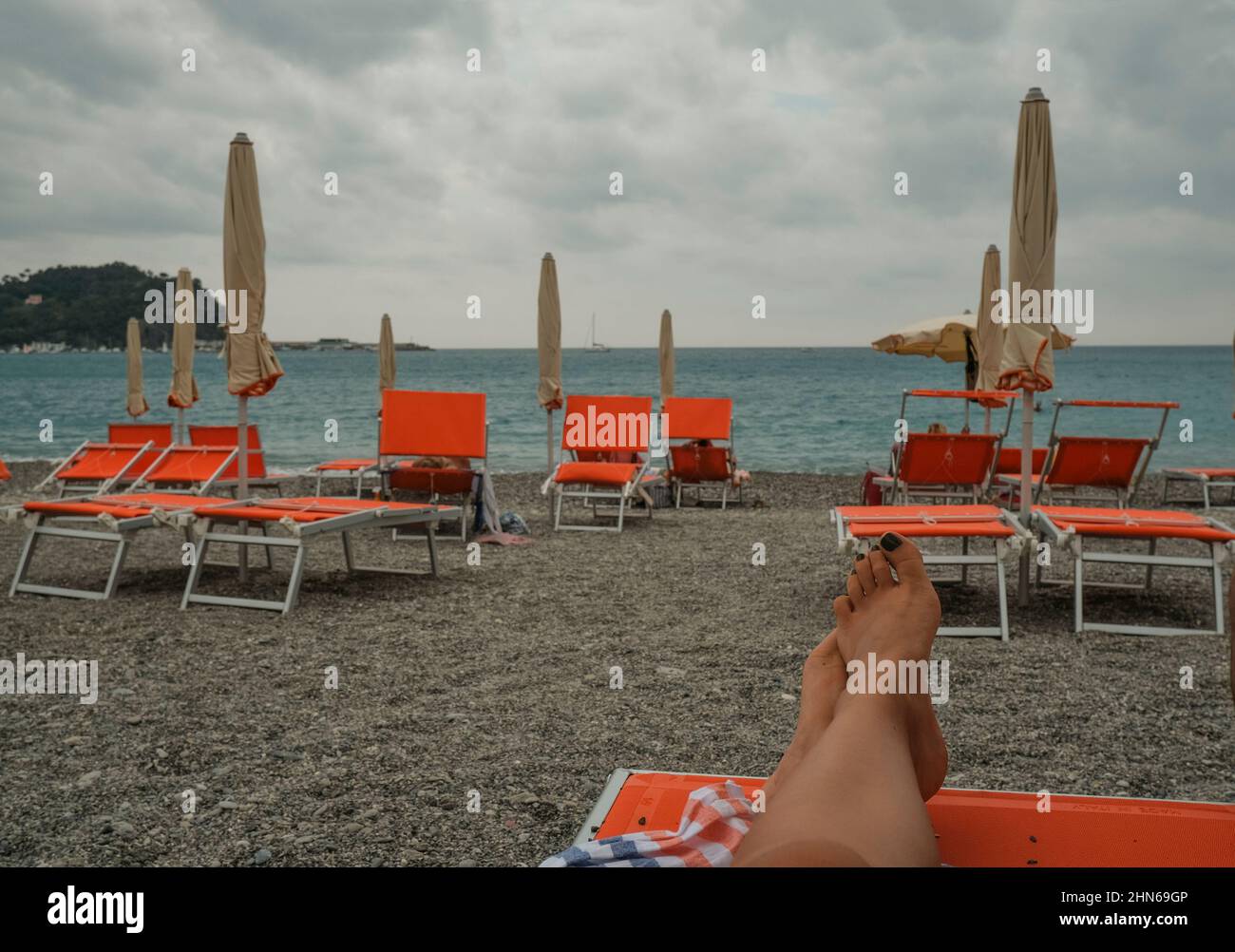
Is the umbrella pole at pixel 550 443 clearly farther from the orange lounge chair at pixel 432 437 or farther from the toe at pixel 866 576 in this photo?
the toe at pixel 866 576

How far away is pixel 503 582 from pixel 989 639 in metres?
2.84

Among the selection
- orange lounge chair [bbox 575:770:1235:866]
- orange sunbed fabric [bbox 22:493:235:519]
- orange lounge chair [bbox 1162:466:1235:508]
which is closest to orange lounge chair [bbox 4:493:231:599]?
orange sunbed fabric [bbox 22:493:235:519]

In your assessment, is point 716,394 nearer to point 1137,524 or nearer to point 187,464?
point 187,464

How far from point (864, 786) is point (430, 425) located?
677 centimetres

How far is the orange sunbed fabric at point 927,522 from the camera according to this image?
4578 mm

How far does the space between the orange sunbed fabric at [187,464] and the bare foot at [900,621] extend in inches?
243

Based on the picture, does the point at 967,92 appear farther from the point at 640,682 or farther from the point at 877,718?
the point at 877,718

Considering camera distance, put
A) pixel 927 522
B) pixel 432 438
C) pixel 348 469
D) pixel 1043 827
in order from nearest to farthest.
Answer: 1. pixel 1043 827
2. pixel 927 522
3. pixel 432 438
4. pixel 348 469

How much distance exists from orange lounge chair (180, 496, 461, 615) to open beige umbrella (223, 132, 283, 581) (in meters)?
0.23

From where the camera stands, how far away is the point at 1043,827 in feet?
5.45

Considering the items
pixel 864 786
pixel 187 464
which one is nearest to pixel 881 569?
pixel 864 786

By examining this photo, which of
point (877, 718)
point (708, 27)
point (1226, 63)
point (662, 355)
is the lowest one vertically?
point (877, 718)

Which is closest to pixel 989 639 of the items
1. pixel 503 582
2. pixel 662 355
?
pixel 503 582

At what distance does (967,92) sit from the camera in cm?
816
